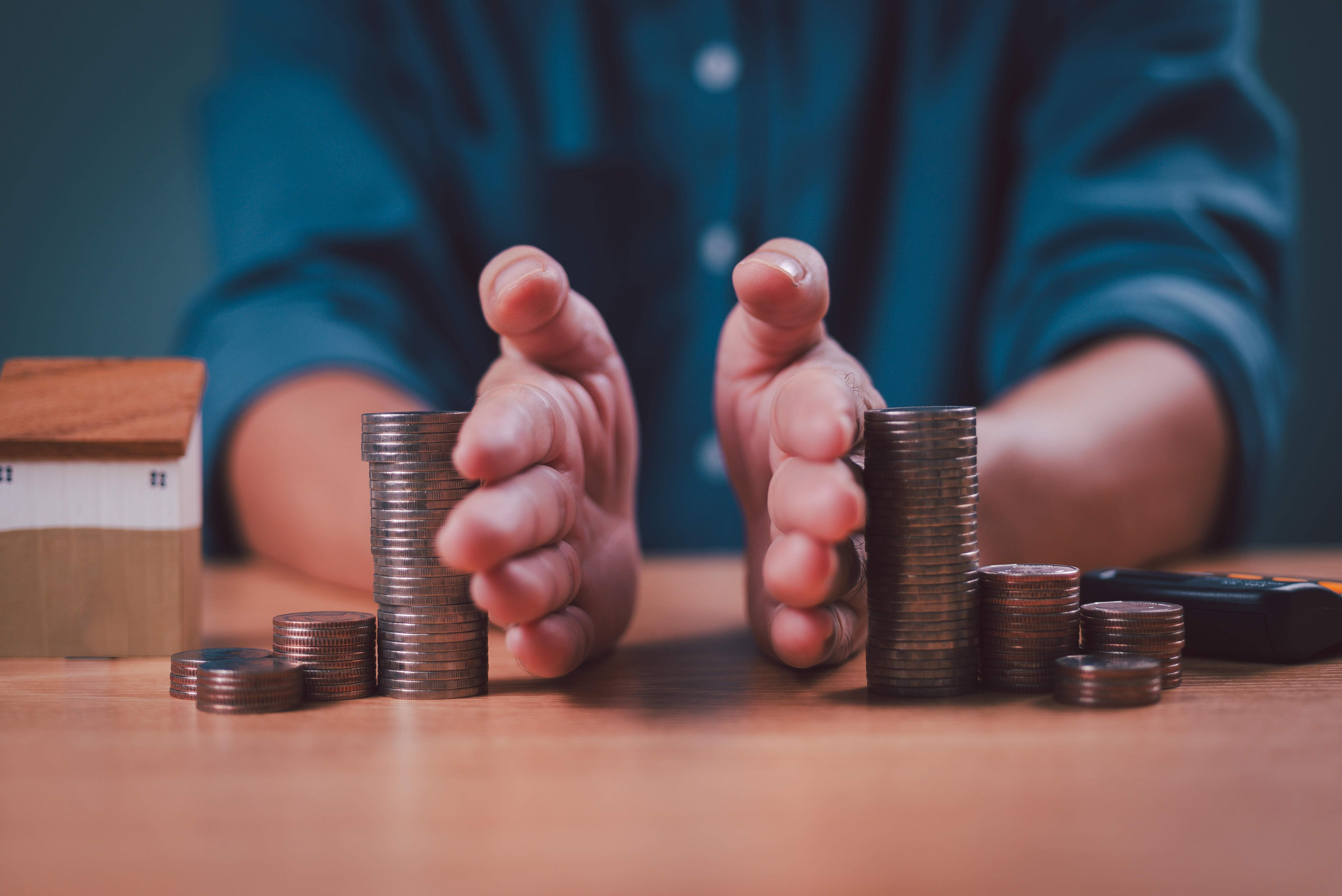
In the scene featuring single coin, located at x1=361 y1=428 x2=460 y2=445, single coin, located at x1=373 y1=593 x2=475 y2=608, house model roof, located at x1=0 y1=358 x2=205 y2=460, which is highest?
house model roof, located at x1=0 y1=358 x2=205 y2=460

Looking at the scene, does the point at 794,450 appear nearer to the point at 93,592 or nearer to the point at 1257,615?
the point at 1257,615

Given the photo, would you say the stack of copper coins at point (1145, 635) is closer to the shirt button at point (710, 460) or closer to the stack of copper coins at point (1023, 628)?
the stack of copper coins at point (1023, 628)

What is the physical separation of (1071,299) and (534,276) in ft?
3.84

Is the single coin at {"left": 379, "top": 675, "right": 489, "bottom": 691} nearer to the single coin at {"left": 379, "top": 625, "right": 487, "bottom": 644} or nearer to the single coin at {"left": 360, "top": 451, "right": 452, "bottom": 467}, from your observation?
the single coin at {"left": 379, "top": 625, "right": 487, "bottom": 644}

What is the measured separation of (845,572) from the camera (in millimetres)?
723

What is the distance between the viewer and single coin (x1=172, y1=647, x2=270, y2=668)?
2.68 ft

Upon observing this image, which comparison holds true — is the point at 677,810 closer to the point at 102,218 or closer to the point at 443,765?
the point at 443,765

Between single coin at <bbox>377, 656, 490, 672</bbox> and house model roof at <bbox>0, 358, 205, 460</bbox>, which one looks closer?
single coin at <bbox>377, 656, 490, 672</bbox>

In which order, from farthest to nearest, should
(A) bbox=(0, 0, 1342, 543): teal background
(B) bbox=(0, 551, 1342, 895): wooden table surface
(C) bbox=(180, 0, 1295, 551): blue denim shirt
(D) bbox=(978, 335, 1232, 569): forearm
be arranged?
(A) bbox=(0, 0, 1342, 543): teal background < (C) bbox=(180, 0, 1295, 551): blue denim shirt < (D) bbox=(978, 335, 1232, 569): forearm < (B) bbox=(0, 551, 1342, 895): wooden table surface

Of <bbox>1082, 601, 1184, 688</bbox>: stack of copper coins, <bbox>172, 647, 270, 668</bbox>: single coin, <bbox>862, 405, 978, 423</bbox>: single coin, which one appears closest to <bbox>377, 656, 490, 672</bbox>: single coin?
<bbox>172, 647, 270, 668</bbox>: single coin

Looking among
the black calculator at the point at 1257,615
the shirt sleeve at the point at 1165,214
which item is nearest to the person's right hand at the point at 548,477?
the black calculator at the point at 1257,615

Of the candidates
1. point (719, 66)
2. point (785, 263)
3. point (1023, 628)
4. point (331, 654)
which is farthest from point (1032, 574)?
point (719, 66)

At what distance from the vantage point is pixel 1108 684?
2.45ft

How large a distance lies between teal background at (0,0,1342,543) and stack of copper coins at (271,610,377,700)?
3.21m
